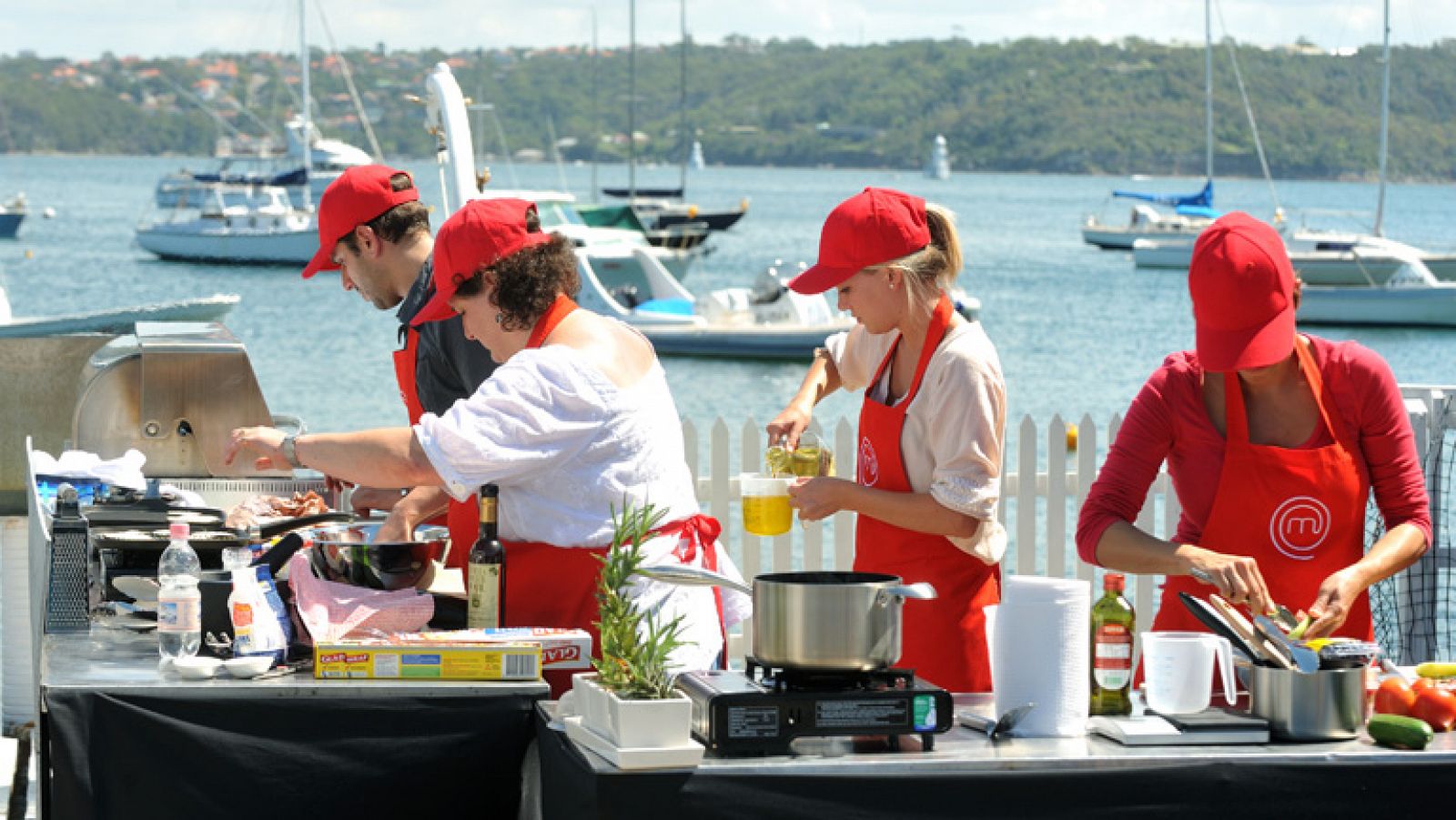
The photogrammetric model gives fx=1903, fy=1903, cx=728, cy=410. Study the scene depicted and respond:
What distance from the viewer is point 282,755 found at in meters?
3.05

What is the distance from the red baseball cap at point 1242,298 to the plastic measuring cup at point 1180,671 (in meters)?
0.57

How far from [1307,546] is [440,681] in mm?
1602

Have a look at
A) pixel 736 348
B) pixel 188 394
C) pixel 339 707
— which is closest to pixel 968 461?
pixel 339 707

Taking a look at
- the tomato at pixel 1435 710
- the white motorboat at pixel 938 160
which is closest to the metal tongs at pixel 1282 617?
the tomato at pixel 1435 710

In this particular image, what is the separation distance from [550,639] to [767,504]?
747 mm

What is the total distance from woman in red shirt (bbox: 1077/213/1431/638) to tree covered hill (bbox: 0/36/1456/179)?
9543cm

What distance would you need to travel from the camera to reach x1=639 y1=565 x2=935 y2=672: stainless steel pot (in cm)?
277

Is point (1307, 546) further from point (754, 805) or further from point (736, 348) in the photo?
point (736, 348)

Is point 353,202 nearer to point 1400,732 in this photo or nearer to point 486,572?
point 486,572

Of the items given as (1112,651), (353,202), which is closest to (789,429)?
(353,202)

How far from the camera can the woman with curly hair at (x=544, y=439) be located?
10.5ft

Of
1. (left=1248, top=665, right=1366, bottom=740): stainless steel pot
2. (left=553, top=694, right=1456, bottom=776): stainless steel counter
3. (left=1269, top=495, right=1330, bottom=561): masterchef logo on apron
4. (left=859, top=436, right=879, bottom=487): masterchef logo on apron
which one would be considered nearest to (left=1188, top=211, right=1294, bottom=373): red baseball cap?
(left=1269, top=495, right=1330, bottom=561): masterchef logo on apron

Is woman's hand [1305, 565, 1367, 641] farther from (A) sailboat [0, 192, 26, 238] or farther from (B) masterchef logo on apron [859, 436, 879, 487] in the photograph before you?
(A) sailboat [0, 192, 26, 238]

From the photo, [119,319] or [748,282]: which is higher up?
[119,319]
